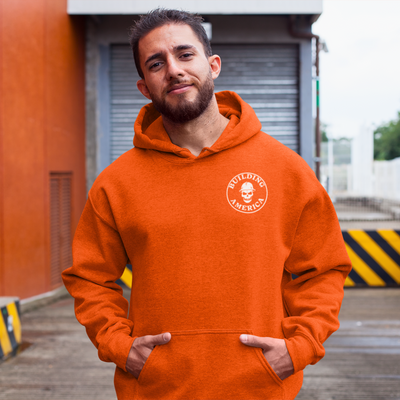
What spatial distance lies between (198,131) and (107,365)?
3471 mm

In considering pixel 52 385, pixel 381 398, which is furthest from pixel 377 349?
pixel 52 385

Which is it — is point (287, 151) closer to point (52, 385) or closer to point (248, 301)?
point (248, 301)

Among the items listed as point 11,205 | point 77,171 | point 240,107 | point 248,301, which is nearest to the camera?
point 248,301

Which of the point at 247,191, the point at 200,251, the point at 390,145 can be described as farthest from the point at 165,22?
the point at 390,145

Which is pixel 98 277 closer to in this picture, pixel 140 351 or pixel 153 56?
pixel 140 351

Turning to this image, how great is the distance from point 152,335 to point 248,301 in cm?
36

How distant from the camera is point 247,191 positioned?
1699 millimetres

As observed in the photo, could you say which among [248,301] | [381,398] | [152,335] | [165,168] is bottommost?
[381,398]

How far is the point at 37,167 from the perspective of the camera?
6.83 meters

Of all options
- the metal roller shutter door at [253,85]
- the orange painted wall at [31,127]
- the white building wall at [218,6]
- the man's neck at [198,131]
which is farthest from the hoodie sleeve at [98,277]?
the metal roller shutter door at [253,85]

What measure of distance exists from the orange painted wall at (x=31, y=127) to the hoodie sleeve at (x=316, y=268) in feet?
16.8

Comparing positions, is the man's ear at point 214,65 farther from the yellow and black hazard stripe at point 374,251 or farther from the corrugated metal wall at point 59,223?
the yellow and black hazard stripe at point 374,251

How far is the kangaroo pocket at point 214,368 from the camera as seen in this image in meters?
1.61

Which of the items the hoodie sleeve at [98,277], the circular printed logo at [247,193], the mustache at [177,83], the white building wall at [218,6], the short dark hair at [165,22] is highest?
the white building wall at [218,6]
